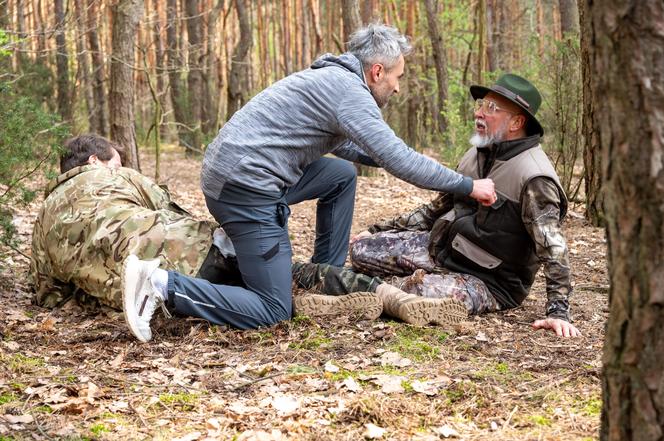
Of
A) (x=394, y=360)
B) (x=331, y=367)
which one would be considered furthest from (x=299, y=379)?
(x=394, y=360)

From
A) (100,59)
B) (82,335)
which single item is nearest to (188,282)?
(82,335)

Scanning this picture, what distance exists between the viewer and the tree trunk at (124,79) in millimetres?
8039

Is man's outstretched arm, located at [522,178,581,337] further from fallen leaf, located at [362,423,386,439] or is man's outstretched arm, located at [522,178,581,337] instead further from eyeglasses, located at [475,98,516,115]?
fallen leaf, located at [362,423,386,439]

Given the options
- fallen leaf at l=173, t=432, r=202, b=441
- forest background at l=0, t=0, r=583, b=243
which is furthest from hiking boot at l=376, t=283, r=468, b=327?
forest background at l=0, t=0, r=583, b=243

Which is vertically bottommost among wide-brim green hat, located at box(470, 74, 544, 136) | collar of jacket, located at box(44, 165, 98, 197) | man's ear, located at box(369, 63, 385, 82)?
collar of jacket, located at box(44, 165, 98, 197)

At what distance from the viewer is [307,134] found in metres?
4.29

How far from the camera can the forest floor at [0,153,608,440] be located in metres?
2.89

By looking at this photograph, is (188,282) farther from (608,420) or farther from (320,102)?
(608,420)

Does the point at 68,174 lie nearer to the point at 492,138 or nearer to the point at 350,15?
the point at 492,138

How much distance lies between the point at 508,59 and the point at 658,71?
20.0 m

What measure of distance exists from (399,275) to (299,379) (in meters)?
1.84

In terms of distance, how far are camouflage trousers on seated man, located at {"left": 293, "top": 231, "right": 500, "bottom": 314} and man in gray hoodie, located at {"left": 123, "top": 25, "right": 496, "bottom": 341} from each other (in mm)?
389

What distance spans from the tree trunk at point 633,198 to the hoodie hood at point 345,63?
7.94 feet

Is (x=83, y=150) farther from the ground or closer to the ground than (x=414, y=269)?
farther from the ground
